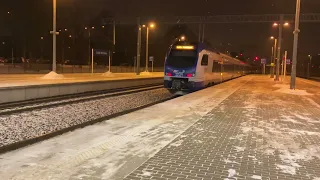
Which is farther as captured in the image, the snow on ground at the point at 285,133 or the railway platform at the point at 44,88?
the railway platform at the point at 44,88

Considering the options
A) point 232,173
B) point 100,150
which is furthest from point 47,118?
point 232,173

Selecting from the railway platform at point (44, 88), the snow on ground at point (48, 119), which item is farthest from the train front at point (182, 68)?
the railway platform at point (44, 88)

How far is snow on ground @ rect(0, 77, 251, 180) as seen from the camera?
5618 mm

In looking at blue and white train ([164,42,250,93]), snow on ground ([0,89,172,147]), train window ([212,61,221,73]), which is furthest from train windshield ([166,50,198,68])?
snow on ground ([0,89,172,147])

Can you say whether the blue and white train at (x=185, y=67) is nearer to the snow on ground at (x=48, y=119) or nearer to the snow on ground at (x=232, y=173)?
the snow on ground at (x=48, y=119)

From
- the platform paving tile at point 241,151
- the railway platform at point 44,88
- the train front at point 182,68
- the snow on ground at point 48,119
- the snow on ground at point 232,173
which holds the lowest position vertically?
the snow on ground at point 48,119

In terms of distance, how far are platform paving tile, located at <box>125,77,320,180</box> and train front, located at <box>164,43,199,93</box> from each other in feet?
33.1

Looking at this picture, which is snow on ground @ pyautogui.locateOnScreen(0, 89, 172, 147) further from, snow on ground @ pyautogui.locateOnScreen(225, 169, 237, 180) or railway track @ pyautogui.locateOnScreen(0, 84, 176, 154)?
snow on ground @ pyautogui.locateOnScreen(225, 169, 237, 180)

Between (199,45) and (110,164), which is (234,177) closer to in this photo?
(110,164)

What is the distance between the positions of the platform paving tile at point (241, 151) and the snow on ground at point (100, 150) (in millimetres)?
344

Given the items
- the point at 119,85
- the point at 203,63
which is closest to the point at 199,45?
the point at 203,63

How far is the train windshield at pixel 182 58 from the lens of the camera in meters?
21.5

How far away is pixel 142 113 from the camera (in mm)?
11719

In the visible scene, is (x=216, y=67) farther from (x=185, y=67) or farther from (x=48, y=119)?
(x=48, y=119)
